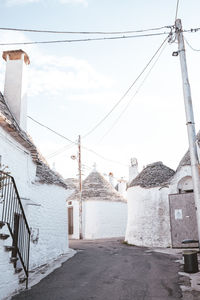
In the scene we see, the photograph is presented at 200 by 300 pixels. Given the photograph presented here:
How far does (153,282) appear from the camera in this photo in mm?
7090

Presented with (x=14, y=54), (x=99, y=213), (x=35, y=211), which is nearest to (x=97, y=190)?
(x=99, y=213)

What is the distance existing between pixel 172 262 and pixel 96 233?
14788mm

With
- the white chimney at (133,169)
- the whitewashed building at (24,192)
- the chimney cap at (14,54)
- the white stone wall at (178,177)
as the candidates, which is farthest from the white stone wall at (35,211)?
the white chimney at (133,169)

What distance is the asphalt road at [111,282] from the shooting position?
6172 millimetres

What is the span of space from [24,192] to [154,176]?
31.4ft

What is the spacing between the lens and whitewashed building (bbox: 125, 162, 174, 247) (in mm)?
15047

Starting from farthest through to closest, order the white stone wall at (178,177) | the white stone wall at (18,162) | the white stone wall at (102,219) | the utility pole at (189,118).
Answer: the white stone wall at (102,219) → the white stone wall at (178,177) → the white stone wall at (18,162) → the utility pole at (189,118)

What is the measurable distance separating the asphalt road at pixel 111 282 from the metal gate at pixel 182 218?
2933 millimetres

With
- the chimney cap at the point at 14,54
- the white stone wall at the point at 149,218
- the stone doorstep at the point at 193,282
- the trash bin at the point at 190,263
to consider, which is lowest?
the stone doorstep at the point at 193,282

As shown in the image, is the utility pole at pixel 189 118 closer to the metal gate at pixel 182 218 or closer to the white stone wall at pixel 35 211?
the white stone wall at pixel 35 211

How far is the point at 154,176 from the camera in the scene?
17.0 meters

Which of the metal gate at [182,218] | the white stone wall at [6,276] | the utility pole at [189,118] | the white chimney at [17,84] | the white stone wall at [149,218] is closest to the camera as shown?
the white stone wall at [6,276]

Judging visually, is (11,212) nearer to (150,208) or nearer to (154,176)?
(150,208)

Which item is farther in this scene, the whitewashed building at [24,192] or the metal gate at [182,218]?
the metal gate at [182,218]
